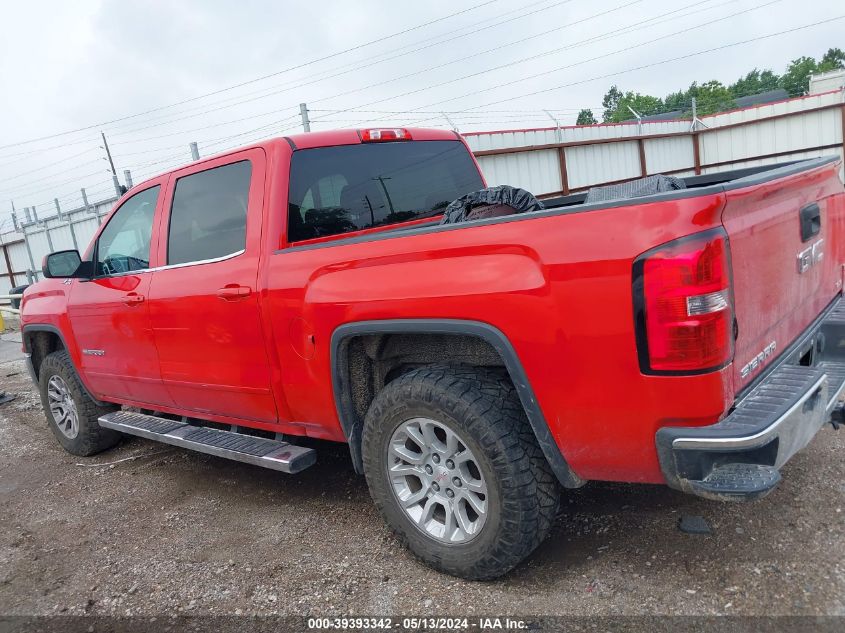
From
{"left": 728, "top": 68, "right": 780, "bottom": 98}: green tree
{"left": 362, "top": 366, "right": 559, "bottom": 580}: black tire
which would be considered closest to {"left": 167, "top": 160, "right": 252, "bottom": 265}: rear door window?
{"left": 362, "top": 366, "right": 559, "bottom": 580}: black tire

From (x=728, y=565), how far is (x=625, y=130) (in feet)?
51.5

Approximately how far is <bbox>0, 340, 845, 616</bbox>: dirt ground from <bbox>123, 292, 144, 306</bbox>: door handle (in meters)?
1.24

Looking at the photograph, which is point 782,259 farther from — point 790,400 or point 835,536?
point 835,536

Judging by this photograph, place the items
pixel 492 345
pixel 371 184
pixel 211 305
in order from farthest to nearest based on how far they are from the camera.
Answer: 1. pixel 371 184
2. pixel 211 305
3. pixel 492 345

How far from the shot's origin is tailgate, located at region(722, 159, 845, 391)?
2.14m

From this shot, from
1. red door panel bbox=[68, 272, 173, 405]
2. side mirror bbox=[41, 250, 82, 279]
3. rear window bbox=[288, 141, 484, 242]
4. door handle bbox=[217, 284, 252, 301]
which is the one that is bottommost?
red door panel bbox=[68, 272, 173, 405]

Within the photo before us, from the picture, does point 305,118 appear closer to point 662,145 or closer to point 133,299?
point 133,299

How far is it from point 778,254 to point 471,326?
119 centimetres

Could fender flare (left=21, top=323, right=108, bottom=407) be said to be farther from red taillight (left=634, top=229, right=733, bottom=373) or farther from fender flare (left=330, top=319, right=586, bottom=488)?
red taillight (left=634, top=229, right=733, bottom=373)

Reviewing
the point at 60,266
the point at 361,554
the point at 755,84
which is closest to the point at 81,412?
the point at 60,266

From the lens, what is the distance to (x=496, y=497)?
247cm

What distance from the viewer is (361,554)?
120 inches

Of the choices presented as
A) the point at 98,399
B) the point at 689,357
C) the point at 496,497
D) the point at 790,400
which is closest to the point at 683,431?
the point at 689,357

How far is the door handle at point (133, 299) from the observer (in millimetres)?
3929
